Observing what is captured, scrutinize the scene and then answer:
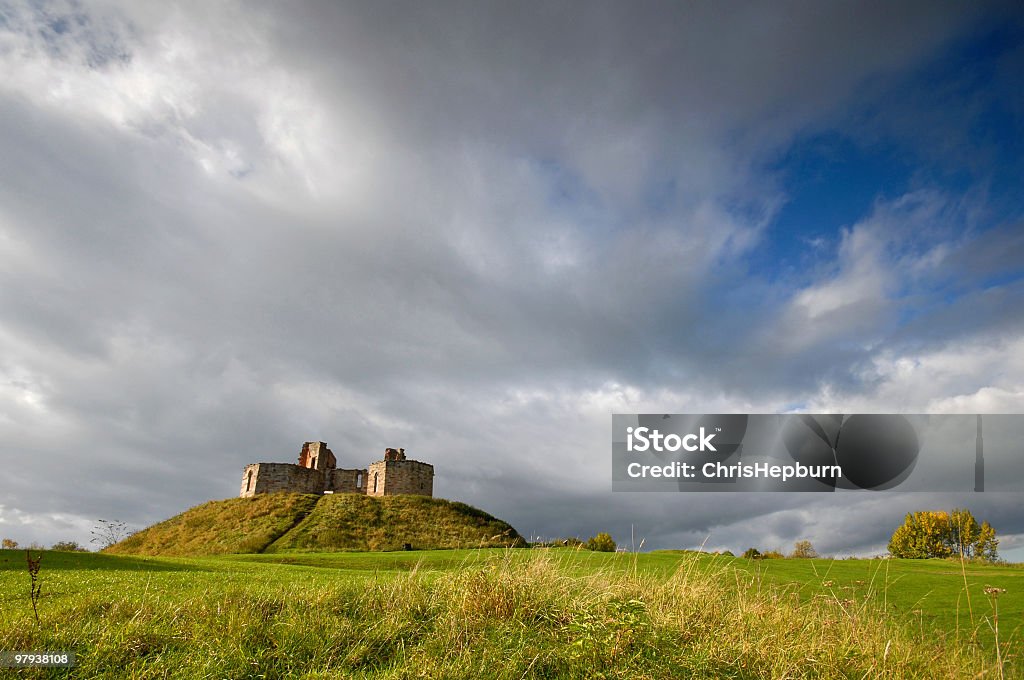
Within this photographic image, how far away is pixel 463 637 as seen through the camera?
8344 mm

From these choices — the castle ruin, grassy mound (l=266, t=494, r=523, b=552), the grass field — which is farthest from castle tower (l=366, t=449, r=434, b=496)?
the grass field

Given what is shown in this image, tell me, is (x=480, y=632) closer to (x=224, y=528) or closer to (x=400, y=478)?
(x=224, y=528)

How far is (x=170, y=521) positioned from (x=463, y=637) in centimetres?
5158

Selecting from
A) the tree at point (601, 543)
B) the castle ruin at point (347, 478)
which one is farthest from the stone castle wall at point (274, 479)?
the tree at point (601, 543)

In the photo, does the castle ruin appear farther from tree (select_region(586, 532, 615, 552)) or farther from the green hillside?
tree (select_region(586, 532, 615, 552))

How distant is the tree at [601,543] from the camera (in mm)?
28728

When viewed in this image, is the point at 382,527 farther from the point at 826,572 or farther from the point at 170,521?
the point at 826,572

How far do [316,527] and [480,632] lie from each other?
127ft

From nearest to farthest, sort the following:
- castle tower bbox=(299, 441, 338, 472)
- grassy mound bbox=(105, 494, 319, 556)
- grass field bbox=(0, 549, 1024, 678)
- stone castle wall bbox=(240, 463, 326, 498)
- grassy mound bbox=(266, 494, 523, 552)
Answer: grass field bbox=(0, 549, 1024, 678) < grassy mound bbox=(266, 494, 523, 552) < grassy mound bbox=(105, 494, 319, 556) < stone castle wall bbox=(240, 463, 326, 498) < castle tower bbox=(299, 441, 338, 472)

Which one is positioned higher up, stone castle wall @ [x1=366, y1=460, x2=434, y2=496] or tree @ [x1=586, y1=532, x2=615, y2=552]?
stone castle wall @ [x1=366, y1=460, x2=434, y2=496]

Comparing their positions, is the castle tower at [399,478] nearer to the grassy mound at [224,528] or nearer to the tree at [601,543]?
the grassy mound at [224,528]

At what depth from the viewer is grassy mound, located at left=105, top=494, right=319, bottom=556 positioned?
42.0m

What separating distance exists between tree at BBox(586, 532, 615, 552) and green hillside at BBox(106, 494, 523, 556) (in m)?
8.51

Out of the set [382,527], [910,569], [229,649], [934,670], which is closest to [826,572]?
[910,569]
